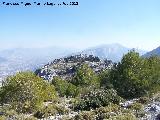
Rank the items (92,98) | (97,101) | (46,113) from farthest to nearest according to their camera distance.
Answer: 1. (92,98)
2. (97,101)
3. (46,113)

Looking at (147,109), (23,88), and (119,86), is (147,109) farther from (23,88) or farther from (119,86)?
(119,86)

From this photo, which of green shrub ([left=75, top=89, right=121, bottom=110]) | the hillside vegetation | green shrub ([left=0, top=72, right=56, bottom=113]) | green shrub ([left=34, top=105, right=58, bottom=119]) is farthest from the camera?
green shrub ([left=0, top=72, right=56, bottom=113])

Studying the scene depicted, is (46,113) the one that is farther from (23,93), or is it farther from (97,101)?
(23,93)

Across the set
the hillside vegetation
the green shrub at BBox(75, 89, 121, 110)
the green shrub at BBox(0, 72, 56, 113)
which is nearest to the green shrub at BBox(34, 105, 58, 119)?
the hillside vegetation

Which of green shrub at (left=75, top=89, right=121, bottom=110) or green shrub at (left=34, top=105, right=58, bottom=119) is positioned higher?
green shrub at (left=75, top=89, right=121, bottom=110)

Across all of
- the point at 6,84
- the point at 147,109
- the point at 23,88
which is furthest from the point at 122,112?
the point at 6,84

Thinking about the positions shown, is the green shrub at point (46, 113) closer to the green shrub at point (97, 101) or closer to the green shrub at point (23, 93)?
the green shrub at point (97, 101)

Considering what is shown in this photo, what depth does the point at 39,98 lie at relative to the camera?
45.1 meters

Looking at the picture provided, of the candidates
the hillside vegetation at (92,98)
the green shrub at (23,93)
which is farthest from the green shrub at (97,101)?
the green shrub at (23,93)

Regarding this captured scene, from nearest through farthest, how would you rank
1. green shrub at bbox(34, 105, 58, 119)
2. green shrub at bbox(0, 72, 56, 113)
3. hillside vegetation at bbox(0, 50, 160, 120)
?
hillside vegetation at bbox(0, 50, 160, 120)
green shrub at bbox(34, 105, 58, 119)
green shrub at bbox(0, 72, 56, 113)

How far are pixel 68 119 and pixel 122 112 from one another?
524cm

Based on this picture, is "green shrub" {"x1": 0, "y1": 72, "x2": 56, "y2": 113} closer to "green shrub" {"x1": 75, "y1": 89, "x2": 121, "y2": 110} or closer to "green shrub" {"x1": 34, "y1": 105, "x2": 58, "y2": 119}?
"green shrub" {"x1": 34, "y1": 105, "x2": 58, "y2": 119}

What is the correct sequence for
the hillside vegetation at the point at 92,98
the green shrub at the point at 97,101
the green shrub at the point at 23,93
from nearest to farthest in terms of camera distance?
the hillside vegetation at the point at 92,98
the green shrub at the point at 97,101
the green shrub at the point at 23,93

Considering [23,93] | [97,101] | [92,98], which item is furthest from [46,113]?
[23,93]
